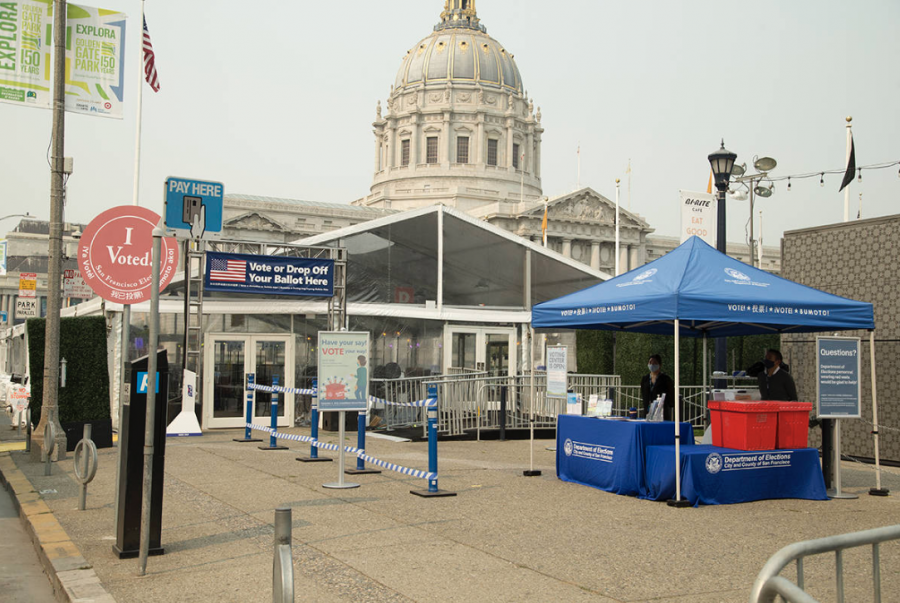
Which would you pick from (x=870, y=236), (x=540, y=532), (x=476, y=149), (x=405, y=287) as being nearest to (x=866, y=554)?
(x=540, y=532)

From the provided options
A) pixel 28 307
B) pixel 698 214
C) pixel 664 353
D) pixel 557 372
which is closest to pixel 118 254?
pixel 557 372

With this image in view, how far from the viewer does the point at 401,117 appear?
115500 mm

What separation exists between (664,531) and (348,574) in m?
3.33

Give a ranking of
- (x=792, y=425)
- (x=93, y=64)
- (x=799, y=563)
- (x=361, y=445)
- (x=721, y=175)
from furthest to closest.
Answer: (x=721, y=175), (x=93, y=64), (x=361, y=445), (x=792, y=425), (x=799, y=563)

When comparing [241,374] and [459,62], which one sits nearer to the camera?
[241,374]

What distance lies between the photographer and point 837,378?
11.3 meters

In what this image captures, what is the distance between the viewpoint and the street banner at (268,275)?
17859 millimetres

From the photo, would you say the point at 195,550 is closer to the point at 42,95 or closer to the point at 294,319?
the point at 42,95

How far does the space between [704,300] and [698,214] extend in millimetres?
10858

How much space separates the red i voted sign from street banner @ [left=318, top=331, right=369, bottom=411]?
2704mm

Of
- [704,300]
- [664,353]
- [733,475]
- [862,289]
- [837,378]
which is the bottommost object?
[733,475]

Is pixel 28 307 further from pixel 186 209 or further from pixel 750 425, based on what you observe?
pixel 750 425

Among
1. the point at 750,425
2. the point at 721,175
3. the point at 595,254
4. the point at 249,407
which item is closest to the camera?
the point at 750,425

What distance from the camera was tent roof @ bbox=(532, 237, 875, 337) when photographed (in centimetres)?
997
